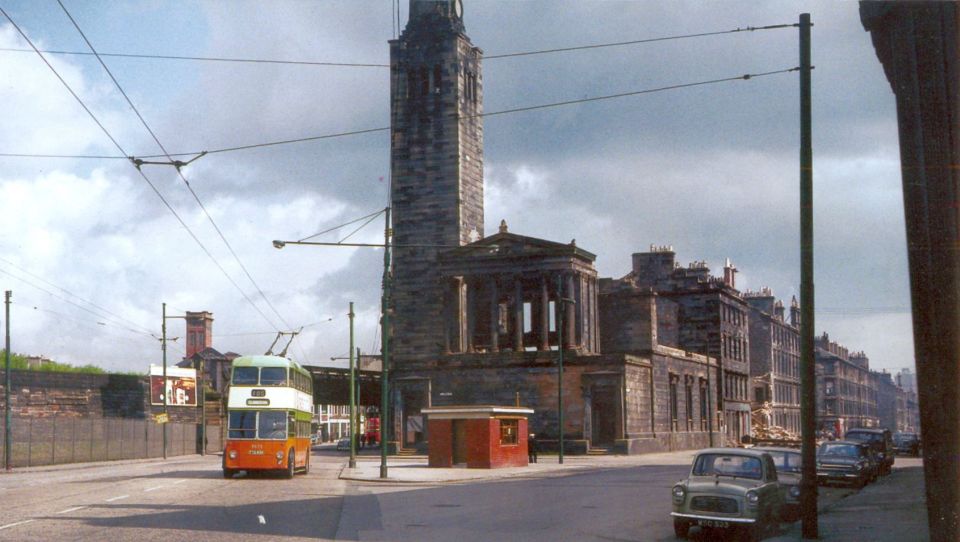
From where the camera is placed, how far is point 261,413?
34250mm

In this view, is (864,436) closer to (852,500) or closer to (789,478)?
(852,500)

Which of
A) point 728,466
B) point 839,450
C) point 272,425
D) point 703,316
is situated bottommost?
point 839,450

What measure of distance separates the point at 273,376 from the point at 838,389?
10751 centimetres

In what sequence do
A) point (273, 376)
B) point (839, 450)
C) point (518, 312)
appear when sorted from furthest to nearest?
point (518, 312) → point (839, 450) → point (273, 376)

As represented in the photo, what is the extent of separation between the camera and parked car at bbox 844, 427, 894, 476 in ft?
141

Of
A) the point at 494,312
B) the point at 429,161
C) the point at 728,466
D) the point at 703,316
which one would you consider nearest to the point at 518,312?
the point at 494,312

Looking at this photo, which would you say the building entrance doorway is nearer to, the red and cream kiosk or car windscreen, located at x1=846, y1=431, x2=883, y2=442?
the red and cream kiosk

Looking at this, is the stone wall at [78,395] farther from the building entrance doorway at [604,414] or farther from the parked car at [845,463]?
the parked car at [845,463]

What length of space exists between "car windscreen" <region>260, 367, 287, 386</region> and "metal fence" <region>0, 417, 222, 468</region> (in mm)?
23863

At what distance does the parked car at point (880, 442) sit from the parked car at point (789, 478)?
16878 millimetres

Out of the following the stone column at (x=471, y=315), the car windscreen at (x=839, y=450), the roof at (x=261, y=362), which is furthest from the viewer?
the stone column at (x=471, y=315)

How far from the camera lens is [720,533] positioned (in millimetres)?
20078

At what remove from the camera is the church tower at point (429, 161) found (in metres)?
74.0

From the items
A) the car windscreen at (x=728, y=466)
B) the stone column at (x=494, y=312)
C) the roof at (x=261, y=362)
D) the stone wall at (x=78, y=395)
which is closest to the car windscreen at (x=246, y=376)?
the roof at (x=261, y=362)
